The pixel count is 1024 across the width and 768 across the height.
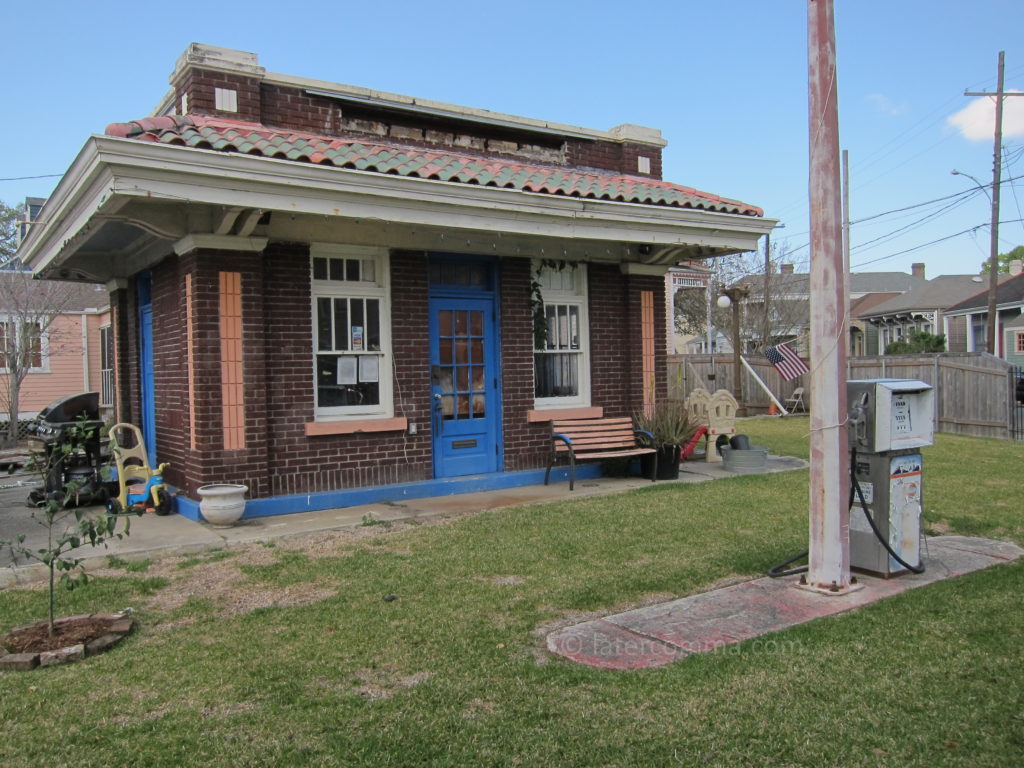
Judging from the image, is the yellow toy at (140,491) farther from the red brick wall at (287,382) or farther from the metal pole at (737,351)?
the metal pole at (737,351)

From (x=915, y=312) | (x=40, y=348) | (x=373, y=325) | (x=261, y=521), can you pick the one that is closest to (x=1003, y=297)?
(x=915, y=312)

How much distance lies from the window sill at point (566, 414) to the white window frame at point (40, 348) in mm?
16238

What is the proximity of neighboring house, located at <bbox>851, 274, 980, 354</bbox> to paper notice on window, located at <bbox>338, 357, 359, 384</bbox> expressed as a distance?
3876 cm

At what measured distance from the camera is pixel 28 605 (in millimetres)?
5406

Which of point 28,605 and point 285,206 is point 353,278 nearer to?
point 285,206

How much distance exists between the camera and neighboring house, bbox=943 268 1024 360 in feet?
107

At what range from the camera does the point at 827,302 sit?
16.8ft

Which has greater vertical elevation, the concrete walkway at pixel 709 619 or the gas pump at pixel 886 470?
the gas pump at pixel 886 470

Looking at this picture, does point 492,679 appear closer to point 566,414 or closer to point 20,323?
point 566,414

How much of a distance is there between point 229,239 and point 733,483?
6.48m

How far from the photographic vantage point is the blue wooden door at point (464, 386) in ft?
31.3

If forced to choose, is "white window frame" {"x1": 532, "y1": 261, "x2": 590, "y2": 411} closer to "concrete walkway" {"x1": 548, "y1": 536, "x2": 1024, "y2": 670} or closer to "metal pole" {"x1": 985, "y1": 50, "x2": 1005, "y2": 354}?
"concrete walkway" {"x1": 548, "y1": 536, "x2": 1024, "y2": 670}

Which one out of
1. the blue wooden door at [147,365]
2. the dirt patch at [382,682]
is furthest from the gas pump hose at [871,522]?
the blue wooden door at [147,365]

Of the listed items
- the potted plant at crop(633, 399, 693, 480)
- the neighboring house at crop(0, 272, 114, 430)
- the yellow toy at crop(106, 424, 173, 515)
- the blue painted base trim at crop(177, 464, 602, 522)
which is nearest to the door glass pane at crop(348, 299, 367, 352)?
the blue painted base trim at crop(177, 464, 602, 522)
